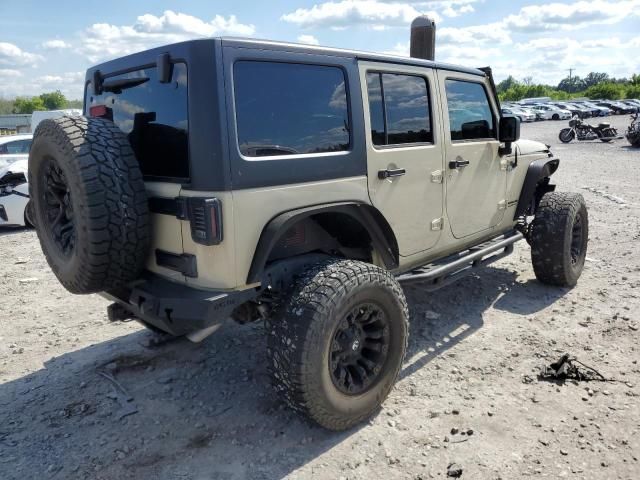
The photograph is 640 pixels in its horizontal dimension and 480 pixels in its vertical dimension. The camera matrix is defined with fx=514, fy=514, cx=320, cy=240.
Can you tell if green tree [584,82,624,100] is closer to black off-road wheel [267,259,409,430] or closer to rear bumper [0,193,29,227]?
rear bumper [0,193,29,227]

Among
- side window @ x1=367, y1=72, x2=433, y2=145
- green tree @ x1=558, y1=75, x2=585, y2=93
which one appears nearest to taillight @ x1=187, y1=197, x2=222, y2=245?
side window @ x1=367, y1=72, x2=433, y2=145

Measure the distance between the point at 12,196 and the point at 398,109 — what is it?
292 inches

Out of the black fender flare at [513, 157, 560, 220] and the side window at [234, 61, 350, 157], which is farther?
the black fender flare at [513, 157, 560, 220]

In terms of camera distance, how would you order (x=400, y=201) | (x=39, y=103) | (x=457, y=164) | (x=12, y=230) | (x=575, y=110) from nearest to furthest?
1. (x=400, y=201)
2. (x=457, y=164)
3. (x=12, y=230)
4. (x=575, y=110)
5. (x=39, y=103)

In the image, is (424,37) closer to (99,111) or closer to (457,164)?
(457,164)

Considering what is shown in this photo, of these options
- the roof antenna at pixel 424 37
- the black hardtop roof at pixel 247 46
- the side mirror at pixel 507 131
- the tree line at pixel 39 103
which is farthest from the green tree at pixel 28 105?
the side mirror at pixel 507 131

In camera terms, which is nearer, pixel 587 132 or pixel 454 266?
pixel 454 266

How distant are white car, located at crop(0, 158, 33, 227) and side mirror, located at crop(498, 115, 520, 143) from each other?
24.4 ft

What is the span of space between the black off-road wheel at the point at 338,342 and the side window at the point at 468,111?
1.61 meters

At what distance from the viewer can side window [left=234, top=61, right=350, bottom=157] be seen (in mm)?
2576

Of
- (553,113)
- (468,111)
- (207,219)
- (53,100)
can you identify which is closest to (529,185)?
(468,111)

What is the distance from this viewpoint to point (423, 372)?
359 cm

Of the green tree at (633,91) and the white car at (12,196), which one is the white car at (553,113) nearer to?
the green tree at (633,91)

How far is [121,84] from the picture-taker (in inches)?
120
